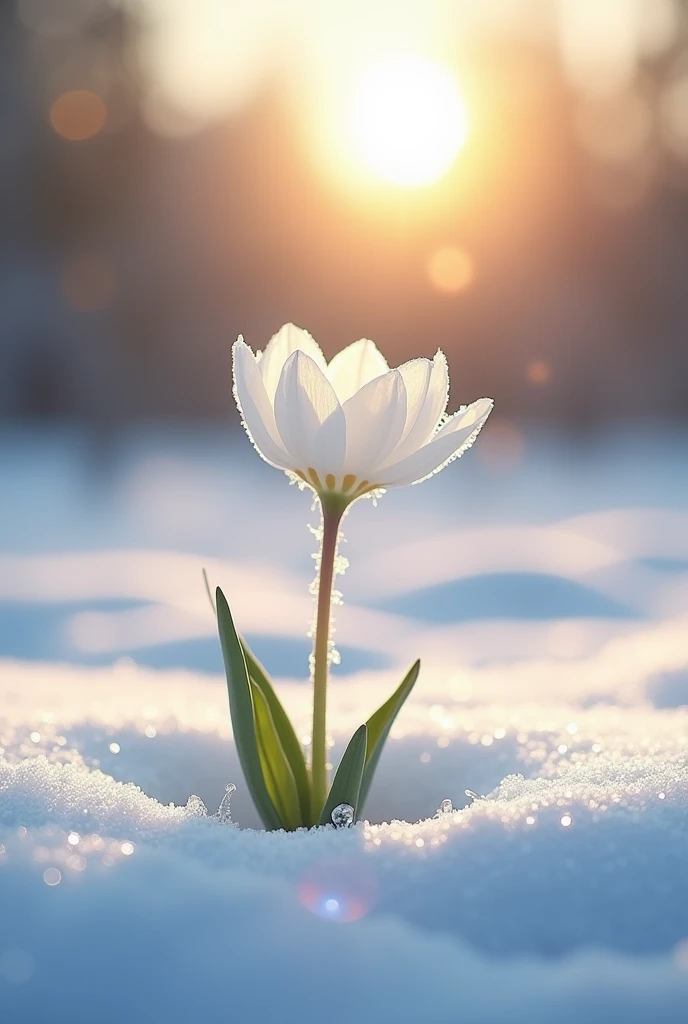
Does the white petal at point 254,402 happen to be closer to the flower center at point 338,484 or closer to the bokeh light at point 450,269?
the flower center at point 338,484

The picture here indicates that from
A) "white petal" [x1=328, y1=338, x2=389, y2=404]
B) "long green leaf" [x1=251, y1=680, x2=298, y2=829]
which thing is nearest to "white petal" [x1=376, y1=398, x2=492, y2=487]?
"white petal" [x1=328, y1=338, x2=389, y2=404]

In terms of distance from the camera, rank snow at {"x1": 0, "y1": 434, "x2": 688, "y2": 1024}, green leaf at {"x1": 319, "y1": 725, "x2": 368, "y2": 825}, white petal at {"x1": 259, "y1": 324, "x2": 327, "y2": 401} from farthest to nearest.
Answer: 1. white petal at {"x1": 259, "y1": 324, "x2": 327, "y2": 401}
2. green leaf at {"x1": 319, "y1": 725, "x2": 368, "y2": 825}
3. snow at {"x1": 0, "y1": 434, "x2": 688, "y2": 1024}

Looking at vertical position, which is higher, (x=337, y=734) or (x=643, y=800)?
(x=337, y=734)

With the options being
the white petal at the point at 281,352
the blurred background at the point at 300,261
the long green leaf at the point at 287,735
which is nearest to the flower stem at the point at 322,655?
the long green leaf at the point at 287,735

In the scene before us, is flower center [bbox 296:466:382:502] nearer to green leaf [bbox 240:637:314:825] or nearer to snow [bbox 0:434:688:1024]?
green leaf [bbox 240:637:314:825]

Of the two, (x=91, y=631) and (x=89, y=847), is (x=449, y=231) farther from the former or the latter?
(x=89, y=847)

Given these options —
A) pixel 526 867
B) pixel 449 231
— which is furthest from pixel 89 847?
pixel 449 231
